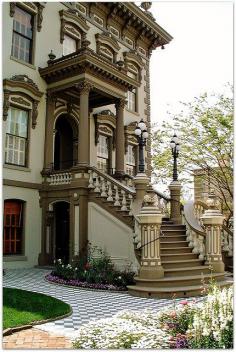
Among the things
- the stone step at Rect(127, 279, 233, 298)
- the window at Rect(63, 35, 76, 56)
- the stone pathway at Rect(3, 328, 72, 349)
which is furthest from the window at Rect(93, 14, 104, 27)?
the stone pathway at Rect(3, 328, 72, 349)

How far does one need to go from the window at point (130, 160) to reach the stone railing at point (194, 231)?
6.56 metres

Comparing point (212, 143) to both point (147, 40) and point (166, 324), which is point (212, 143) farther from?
point (166, 324)

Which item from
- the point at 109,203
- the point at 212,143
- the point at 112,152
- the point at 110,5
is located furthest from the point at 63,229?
the point at 110,5

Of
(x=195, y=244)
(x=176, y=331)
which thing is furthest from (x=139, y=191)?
(x=176, y=331)

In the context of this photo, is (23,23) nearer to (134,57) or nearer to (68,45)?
(68,45)

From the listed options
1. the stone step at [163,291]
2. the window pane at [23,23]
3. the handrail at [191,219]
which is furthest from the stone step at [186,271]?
the window pane at [23,23]

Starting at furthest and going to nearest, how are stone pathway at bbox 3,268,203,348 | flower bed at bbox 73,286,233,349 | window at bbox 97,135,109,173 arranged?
window at bbox 97,135,109,173 < stone pathway at bbox 3,268,203,348 < flower bed at bbox 73,286,233,349

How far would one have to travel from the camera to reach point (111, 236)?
12359 millimetres

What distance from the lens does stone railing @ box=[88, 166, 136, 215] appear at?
12.4 metres

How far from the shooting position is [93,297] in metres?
9.18

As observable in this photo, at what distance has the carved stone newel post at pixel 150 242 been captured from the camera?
1023 cm

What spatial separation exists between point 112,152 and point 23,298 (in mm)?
10886

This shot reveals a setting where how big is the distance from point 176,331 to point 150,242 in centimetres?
490

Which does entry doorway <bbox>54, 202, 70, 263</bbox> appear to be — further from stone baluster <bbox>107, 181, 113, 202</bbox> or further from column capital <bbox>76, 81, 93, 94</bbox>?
column capital <bbox>76, 81, 93, 94</bbox>
